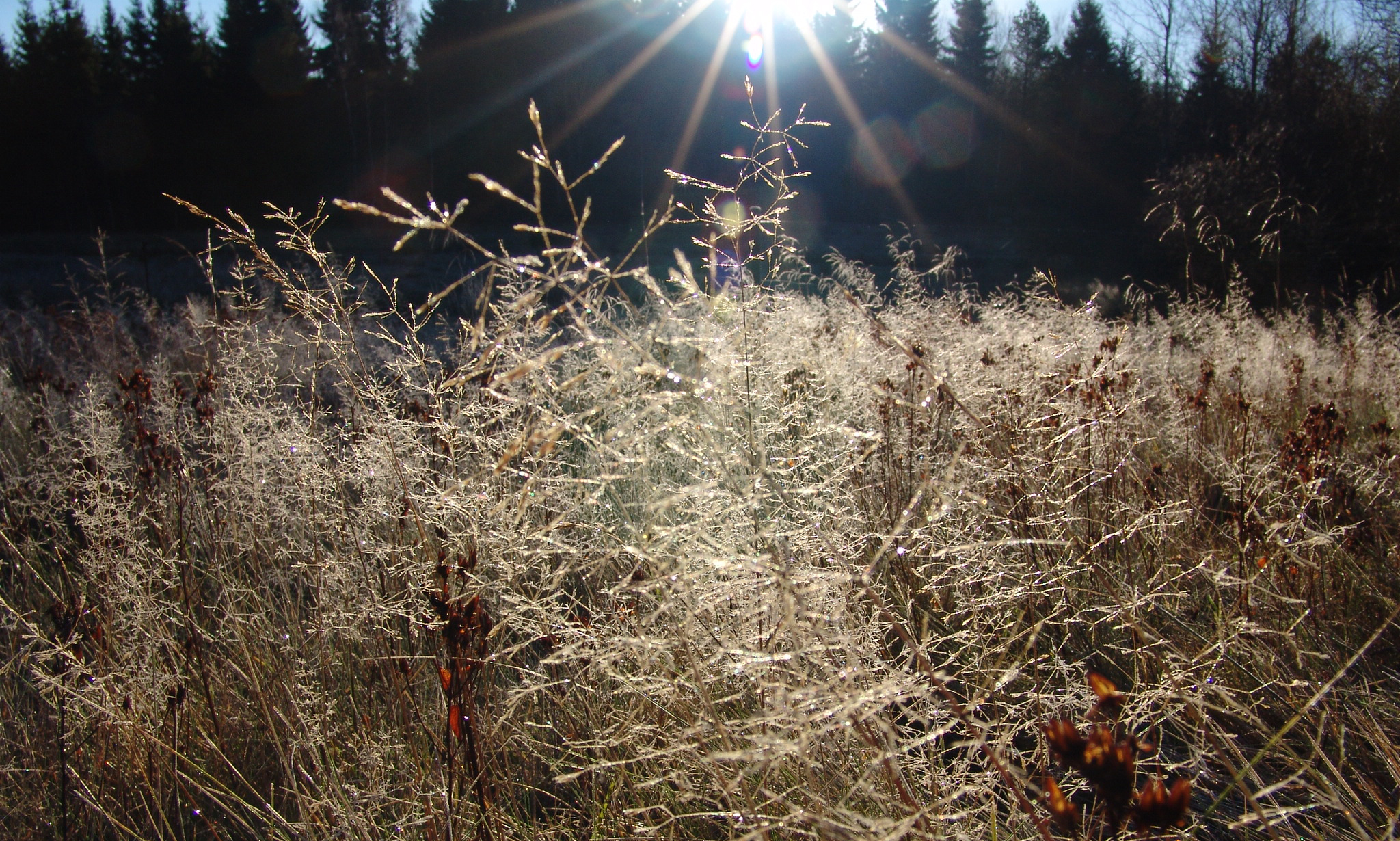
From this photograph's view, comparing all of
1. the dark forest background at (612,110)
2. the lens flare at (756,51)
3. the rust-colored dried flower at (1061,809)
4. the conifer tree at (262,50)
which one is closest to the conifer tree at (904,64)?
the dark forest background at (612,110)

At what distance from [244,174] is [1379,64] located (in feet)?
105

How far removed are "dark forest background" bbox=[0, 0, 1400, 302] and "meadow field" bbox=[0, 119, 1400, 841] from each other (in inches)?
613

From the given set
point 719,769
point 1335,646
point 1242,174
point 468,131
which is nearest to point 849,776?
point 719,769

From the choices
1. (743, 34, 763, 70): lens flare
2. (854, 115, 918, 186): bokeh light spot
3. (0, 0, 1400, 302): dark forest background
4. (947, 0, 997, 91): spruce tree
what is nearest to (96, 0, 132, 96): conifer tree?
(0, 0, 1400, 302): dark forest background

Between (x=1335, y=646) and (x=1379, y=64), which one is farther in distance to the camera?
(x=1379, y=64)

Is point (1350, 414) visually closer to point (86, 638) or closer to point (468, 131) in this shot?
point (86, 638)

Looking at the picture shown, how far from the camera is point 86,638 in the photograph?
1.83 meters

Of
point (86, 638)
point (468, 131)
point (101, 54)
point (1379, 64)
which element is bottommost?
point (86, 638)

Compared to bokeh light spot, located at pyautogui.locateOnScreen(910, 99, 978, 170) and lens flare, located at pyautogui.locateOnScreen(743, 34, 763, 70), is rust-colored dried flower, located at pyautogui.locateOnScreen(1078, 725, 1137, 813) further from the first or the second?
bokeh light spot, located at pyautogui.locateOnScreen(910, 99, 978, 170)

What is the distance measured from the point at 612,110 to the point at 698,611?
83.8ft

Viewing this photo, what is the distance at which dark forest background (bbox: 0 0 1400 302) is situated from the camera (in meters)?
20.6

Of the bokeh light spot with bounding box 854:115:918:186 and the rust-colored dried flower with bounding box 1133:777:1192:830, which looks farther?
the bokeh light spot with bounding box 854:115:918:186

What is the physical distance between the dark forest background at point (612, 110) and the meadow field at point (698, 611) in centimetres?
1558

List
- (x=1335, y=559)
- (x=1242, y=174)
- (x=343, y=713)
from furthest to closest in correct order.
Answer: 1. (x=1242, y=174)
2. (x=1335, y=559)
3. (x=343, y=713)
